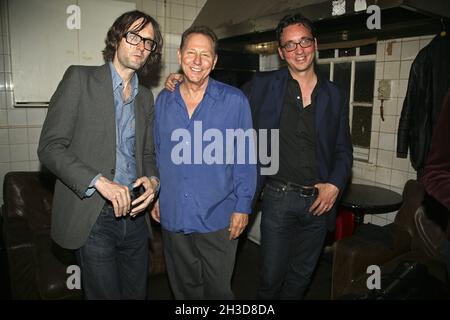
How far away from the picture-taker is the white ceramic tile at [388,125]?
118 inches

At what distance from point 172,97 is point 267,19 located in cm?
84

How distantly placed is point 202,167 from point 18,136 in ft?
7.34

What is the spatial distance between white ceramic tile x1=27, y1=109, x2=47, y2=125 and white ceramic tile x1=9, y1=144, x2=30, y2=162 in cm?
22

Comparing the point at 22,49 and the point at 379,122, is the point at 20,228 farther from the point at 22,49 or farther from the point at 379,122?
the point at 379,122

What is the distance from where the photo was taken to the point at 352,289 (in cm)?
208

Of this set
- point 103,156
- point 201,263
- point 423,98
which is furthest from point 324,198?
point 423,98

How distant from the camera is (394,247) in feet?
8.00

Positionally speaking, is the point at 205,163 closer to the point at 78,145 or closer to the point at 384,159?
the point at 78,145

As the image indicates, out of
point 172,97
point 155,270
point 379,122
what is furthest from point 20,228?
point 379,122

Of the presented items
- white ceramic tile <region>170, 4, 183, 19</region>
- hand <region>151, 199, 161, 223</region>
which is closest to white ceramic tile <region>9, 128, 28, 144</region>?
white ceramic tile <region>170, 4, 183, 19</region>

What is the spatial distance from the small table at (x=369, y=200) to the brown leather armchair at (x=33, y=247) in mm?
1538

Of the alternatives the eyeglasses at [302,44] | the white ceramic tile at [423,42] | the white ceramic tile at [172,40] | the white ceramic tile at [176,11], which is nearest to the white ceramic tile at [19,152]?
the white ceramic tile at [172,40]

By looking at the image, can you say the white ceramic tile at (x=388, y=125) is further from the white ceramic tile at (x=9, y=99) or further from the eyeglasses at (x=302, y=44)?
the white ceramic tile at (x=9, y=99)

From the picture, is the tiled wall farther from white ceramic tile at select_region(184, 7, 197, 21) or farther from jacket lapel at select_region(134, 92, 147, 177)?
jacket lapel at select_region(134, 92, 147, 177)
